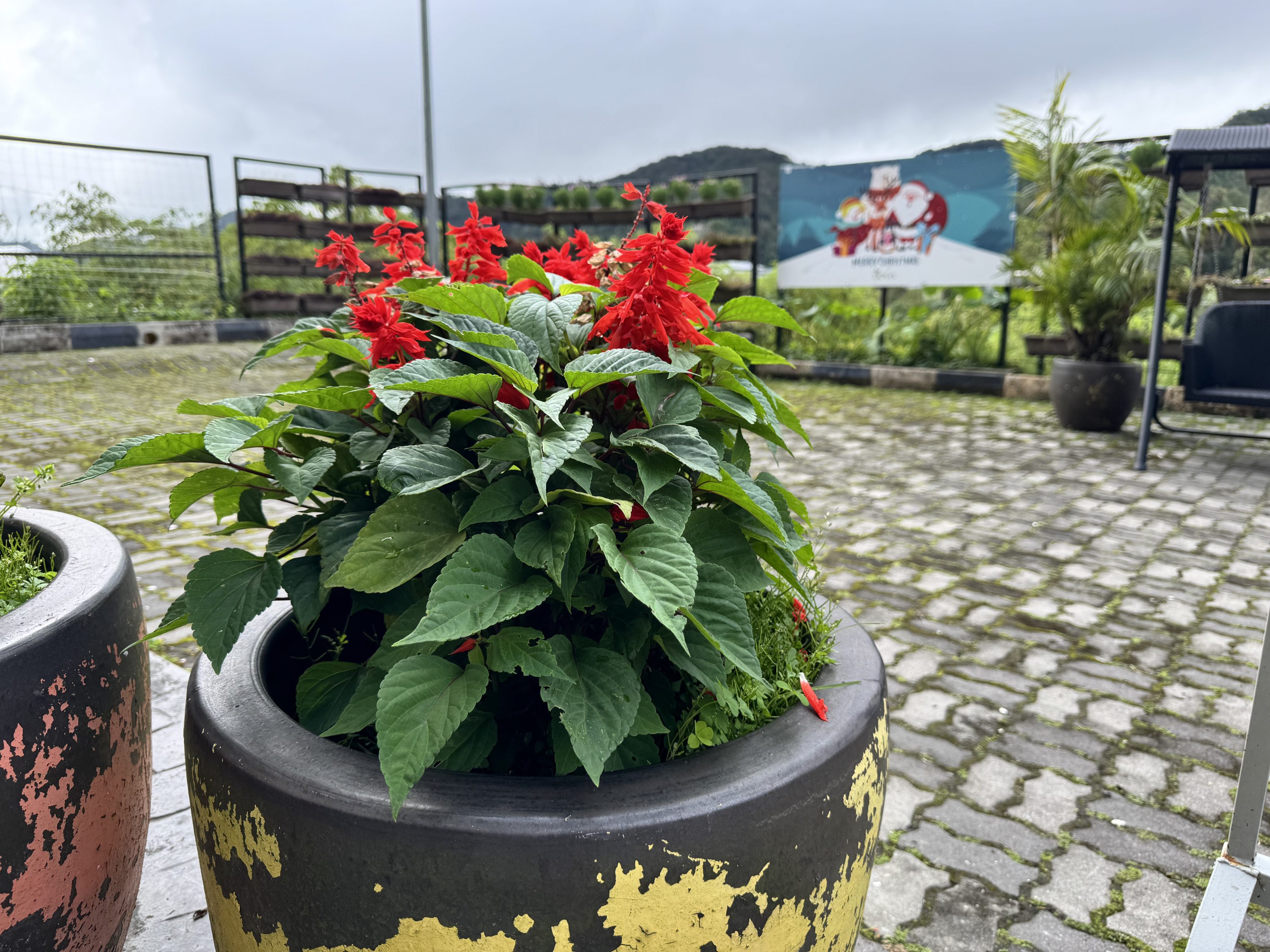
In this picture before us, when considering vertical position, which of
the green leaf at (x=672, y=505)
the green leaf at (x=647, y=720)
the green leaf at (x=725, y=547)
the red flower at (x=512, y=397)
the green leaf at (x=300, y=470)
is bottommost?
the green leaf at (x=647, y=720)

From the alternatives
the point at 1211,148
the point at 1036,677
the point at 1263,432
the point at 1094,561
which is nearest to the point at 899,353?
the point at 1263,432

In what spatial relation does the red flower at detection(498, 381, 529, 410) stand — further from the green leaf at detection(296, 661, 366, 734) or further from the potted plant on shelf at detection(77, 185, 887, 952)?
the green leaf at detection(296, 661, 366, 734)

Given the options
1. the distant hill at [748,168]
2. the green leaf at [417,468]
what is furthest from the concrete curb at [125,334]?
the green leaf at [417,468]

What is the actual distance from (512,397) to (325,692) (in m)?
0.50

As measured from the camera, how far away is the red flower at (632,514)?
111 centimetres

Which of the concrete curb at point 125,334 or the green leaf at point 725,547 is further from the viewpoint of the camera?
the concrete curb at point 125,334

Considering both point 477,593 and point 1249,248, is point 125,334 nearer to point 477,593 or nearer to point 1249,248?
point 477,593

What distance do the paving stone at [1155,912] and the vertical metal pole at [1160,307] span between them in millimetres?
4687

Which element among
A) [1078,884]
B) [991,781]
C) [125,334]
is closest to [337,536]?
[1078,884]

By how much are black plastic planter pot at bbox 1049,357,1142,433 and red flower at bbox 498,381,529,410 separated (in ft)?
24.2

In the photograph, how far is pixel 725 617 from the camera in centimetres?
107

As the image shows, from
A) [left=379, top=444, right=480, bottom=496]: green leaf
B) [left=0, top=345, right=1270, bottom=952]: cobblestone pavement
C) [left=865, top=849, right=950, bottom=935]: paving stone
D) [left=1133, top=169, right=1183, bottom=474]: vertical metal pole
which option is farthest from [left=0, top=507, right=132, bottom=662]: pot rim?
[left=1133, top=169, right=1183, bottom=474]: vertical metal pole

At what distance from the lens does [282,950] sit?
104 centimetres

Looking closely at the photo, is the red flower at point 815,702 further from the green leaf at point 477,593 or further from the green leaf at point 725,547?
the green leaf at point 477,593
